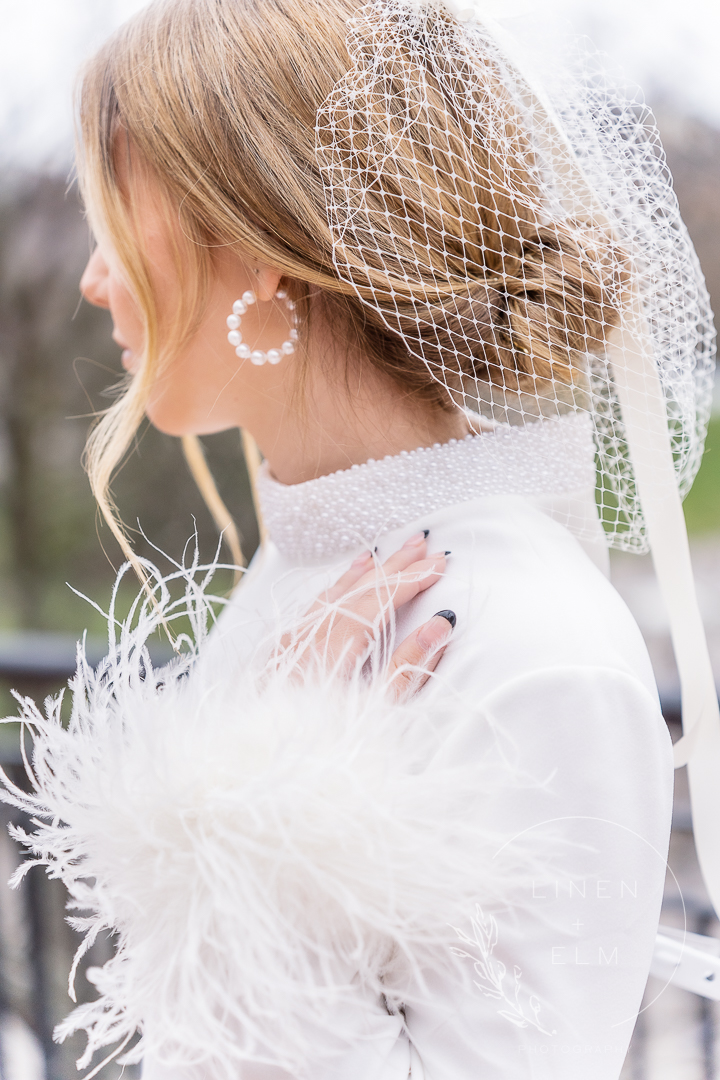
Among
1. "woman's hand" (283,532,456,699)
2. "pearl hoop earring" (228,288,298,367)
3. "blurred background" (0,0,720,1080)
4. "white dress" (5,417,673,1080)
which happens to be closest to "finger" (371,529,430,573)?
"woman's hand" (283,532,456,699)

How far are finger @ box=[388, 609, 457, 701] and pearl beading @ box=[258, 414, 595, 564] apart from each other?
6.8 inches

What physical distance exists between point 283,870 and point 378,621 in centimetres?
20

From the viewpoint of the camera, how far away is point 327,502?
2.83 ft

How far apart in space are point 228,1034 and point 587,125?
2.74ft

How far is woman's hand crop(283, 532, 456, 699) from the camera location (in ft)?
2.08

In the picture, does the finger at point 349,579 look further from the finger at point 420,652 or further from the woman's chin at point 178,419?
the woman's chin at point 178,419

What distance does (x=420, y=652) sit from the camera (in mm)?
637

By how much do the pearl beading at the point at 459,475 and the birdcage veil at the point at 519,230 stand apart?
0.02m

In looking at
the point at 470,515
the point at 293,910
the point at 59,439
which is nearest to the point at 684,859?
the point at 470,515

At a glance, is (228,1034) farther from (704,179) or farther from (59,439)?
(59,439)

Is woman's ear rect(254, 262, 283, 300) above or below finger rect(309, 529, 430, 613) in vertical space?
above

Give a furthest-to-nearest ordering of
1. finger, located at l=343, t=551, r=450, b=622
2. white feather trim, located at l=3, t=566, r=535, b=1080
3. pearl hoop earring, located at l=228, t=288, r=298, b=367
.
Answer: pearl hoop earring, located at l=228, t=288, r=298, b=367
finger, located at l=343, t=551, r=450, b=622
white feather trim, located at l=3, t=566, r=535, b=1080

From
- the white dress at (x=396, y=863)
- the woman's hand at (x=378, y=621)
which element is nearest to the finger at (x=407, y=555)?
the woman's hand at (x=378, y=621)

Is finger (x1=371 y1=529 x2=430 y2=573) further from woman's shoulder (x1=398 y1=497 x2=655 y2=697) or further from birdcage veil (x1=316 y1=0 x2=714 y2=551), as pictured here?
birdcage veil (x1=316 y1=0 x2=714 y2=551)
